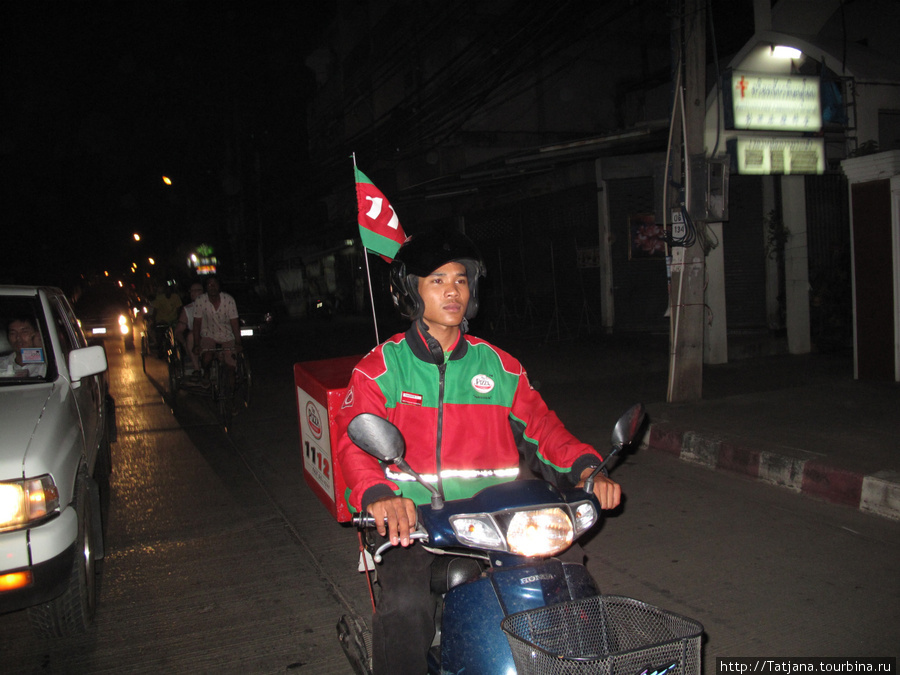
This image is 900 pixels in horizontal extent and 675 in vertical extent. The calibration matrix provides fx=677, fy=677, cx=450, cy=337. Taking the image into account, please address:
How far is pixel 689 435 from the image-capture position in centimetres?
618

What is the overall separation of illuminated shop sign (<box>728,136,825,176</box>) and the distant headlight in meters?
8.57

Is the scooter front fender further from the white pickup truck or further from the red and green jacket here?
the white pickup truck

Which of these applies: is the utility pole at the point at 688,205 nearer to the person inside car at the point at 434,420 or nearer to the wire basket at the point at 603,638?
the person inside car at the point at 434,420

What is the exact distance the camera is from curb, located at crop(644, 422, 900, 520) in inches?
179

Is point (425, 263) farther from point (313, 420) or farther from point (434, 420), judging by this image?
point (313, 420)

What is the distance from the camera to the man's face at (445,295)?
2.42m

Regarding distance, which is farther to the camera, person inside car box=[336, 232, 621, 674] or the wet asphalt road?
the wet asphalt road

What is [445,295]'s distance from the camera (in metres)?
2.42

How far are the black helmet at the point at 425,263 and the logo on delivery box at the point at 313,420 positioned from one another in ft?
4.37

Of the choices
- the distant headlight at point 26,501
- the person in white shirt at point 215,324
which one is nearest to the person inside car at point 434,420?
the distant headlight at point 26,501

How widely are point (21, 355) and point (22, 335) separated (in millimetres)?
588

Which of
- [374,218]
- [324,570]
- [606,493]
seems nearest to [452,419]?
[606,493]

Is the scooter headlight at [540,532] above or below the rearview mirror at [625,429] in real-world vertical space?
below

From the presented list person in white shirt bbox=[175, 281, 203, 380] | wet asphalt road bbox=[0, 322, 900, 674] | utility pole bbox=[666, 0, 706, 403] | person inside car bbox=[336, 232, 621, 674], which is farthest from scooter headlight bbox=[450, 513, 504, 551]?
Result: person in white shirt bbox=[175, 281, 203, 380]
